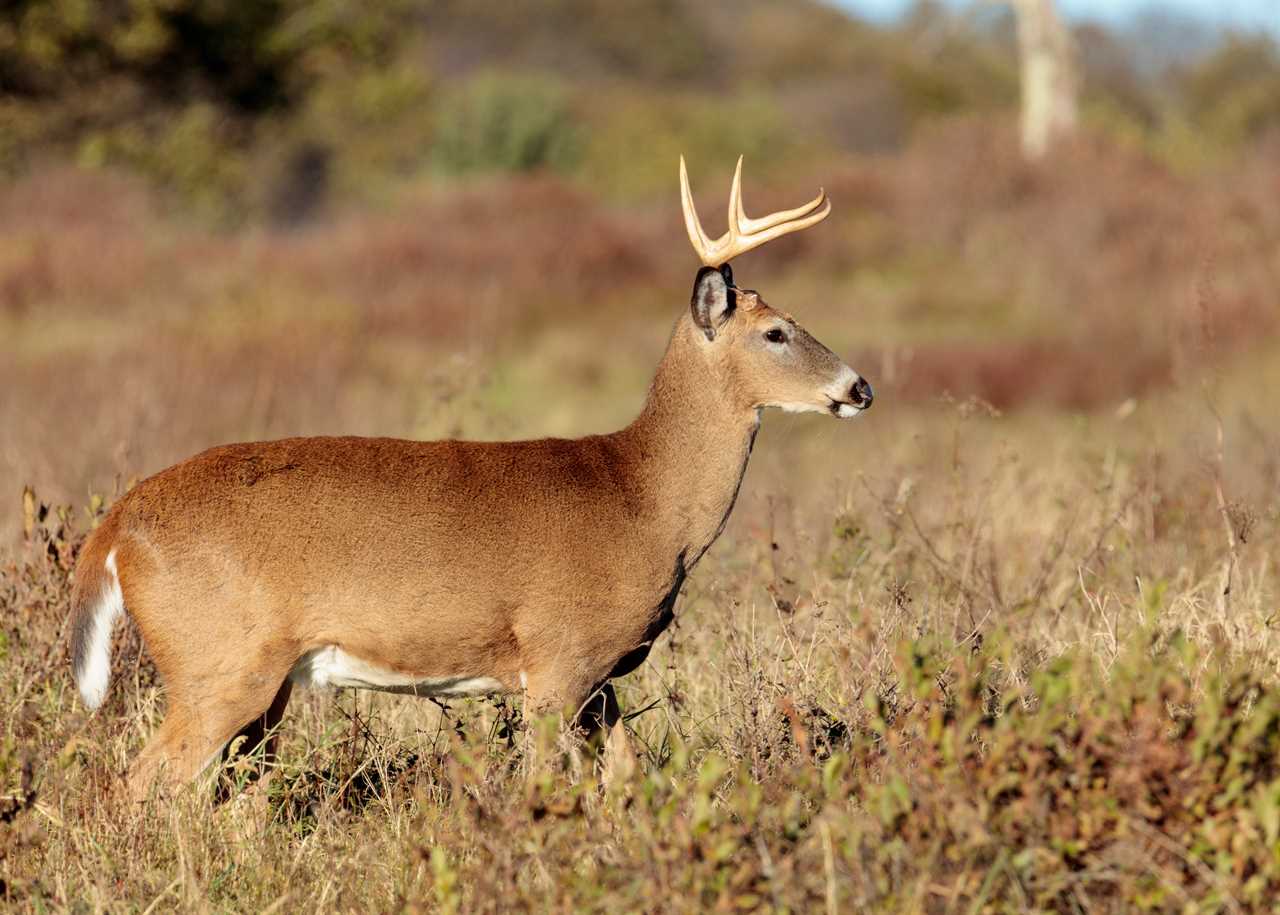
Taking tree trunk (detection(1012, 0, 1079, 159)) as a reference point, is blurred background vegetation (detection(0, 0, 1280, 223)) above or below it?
below

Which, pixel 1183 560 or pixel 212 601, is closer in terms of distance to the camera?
pixel 212 601

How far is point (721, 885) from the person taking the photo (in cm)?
358

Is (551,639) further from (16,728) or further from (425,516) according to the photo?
(16,728)

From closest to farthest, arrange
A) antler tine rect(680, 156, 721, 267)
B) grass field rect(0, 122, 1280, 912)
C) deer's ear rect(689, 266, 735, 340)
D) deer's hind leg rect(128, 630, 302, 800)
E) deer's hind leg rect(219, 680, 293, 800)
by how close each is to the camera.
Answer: grass field rect(0, 122, 1280, 912) → deer's hind leg rect(128, 630, 302, 800) → deer's hind leg rect(219, 680, 293, 800) → antler tine rect(680, 156, 721, 267) → deer's ear rect(689, 266, 735, 340)

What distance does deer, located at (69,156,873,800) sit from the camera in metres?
4.49

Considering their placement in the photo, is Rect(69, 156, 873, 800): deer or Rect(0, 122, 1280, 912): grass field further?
Rect(69, 156, 873, 800): deer

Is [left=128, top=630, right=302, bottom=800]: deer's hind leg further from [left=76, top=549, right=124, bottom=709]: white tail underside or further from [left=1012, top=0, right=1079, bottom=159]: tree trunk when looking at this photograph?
[left=1012, top=0, right=1079, bottom=159]: tree trunk

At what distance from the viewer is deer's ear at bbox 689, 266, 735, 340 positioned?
5188 mm

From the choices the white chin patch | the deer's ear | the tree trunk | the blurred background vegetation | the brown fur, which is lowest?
the blurred background vegetation

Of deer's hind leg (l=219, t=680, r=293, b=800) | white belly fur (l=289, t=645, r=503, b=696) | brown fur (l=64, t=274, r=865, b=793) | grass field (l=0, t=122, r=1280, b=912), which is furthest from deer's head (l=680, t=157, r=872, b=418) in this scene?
deer's hind leg (l=219, t=680, r=293, b=800)

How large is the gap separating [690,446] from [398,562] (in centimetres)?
101

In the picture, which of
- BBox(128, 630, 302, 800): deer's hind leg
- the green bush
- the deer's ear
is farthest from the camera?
the green bush

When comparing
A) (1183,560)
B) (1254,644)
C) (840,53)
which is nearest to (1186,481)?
(1183,560)

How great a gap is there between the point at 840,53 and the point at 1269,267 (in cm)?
5139
